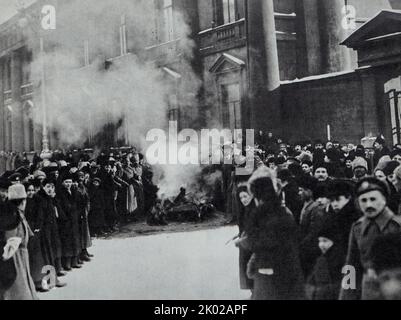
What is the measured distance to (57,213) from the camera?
20.7 feet

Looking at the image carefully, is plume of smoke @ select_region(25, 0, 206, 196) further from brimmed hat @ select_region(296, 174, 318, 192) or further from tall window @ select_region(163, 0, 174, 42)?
brimmed hat @ select_region(296, 174, 318, 192)

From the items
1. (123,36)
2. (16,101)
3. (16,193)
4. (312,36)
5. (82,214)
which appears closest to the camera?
(16,193)

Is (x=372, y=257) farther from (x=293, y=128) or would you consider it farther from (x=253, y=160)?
(x=293, y=128)

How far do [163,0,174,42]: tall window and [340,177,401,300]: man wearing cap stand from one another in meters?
14.6

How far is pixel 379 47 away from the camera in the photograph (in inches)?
452

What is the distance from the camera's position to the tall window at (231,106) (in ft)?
51.2

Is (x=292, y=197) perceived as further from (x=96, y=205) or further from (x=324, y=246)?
(x=96, y=205)

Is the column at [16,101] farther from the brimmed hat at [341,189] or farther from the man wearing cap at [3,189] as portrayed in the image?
the brimmed hat at [341,189]

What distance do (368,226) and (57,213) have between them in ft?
12.9

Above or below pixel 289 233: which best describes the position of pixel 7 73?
above

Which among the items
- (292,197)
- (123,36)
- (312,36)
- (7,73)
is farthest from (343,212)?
(123,36)

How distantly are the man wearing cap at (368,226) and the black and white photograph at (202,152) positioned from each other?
1cm
